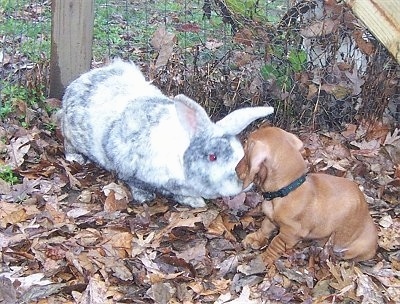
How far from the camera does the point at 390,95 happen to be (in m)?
5.42

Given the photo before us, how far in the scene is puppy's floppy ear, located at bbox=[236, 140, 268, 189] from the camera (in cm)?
363

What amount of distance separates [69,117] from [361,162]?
6.95 feet

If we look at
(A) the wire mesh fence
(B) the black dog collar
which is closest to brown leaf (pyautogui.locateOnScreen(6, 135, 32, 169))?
(A) the wire mesh fence

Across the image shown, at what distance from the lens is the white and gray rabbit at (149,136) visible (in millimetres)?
4176

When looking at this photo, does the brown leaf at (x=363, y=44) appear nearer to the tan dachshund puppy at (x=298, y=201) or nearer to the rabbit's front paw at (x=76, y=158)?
the tan dachshund puppy at (x=298, y=201)

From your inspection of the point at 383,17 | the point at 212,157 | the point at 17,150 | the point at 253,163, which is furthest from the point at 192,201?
the point at 383,17

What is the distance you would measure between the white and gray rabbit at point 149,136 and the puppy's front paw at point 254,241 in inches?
11.1

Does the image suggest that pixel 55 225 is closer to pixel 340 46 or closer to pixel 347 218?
pixel 347 218

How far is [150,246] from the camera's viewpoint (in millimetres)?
3945

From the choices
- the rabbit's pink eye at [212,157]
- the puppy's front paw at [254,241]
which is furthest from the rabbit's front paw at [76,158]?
the puppy's front paw at [254,241]

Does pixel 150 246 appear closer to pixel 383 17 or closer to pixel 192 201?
pixel 192 201

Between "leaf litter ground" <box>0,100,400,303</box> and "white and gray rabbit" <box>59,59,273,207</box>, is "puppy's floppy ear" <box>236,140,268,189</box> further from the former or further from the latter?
"leaf litter ground" <box>0,100,400,303</box>

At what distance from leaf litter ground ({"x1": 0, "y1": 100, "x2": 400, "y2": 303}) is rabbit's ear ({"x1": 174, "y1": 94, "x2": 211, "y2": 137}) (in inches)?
22.3

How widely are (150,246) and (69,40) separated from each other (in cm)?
202
